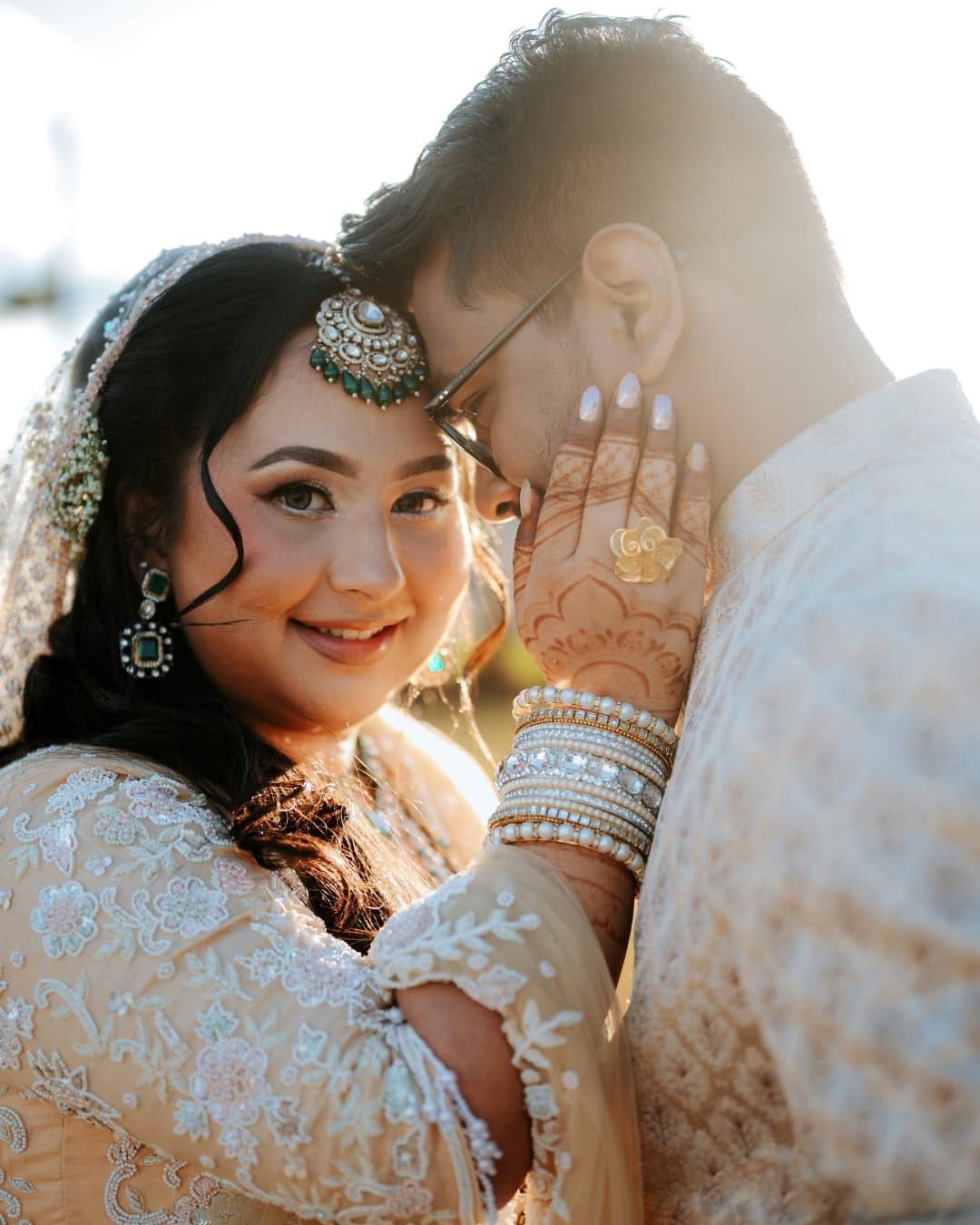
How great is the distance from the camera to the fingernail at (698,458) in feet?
6.44

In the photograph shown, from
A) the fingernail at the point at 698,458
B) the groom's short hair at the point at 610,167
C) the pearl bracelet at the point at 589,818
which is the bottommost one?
the pearl bracelet at the point at 589,818

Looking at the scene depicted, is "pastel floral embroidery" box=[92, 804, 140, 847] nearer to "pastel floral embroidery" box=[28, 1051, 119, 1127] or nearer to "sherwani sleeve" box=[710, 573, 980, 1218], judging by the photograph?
"pastel floral embroidery" box=[28, 1051, 119, 1127]

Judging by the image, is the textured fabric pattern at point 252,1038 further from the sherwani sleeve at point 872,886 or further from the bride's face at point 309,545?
the bride's face at point 309,545

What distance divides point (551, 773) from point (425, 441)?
3.67ft

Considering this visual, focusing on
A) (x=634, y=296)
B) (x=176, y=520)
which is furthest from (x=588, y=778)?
(x=176, y=520)

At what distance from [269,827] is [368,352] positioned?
3.63 feet

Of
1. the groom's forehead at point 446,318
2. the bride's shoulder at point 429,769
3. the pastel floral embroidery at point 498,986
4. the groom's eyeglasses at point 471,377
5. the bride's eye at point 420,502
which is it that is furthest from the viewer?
the bride's shoulder at point 429,769

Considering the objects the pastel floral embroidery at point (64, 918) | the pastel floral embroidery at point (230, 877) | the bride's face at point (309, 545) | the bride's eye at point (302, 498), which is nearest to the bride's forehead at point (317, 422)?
the bride's face at point (309, 545)

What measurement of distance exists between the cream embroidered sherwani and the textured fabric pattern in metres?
0.14

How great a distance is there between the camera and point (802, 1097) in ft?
4.63

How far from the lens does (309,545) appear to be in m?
2.63

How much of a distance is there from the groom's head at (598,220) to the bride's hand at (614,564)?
0.13 m

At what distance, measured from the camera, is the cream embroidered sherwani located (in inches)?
51.3

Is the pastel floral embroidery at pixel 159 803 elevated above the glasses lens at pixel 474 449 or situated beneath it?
situated beneath
